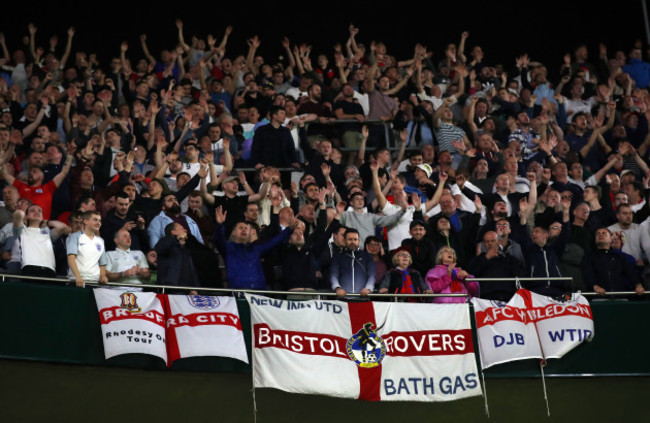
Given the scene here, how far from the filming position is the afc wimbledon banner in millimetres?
9789

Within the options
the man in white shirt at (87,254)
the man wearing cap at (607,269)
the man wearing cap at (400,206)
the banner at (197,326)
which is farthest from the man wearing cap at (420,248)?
the man in white shirt at (87,254)

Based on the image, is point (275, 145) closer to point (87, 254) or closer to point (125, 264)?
point (125, 264)

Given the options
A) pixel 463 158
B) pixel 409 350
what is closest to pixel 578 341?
pixel 409 350

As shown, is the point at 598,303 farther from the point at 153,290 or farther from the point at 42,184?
the point at 42,184

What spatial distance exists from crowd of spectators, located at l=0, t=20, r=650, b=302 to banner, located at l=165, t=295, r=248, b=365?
10.0 inches

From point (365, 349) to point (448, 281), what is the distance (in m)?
1.25

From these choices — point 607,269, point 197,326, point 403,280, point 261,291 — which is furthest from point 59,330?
point 607,269

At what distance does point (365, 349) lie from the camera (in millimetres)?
9961

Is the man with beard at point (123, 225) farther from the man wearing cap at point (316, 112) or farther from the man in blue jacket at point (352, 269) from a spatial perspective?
the man wearing cap at point (316, 112)

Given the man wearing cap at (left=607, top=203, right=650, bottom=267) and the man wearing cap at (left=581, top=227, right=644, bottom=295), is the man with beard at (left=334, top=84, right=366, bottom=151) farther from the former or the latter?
the man wearing cap at (left=581, top=227, right=644, bottom=295)

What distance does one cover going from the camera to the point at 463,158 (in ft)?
45.0

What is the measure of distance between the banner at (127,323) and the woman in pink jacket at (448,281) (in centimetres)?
302

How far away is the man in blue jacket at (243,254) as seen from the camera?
34.1ft

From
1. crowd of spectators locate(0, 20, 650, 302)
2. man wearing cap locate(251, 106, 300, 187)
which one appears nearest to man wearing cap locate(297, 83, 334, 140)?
crowd of spectators locate(0, 20, 650, 302)
